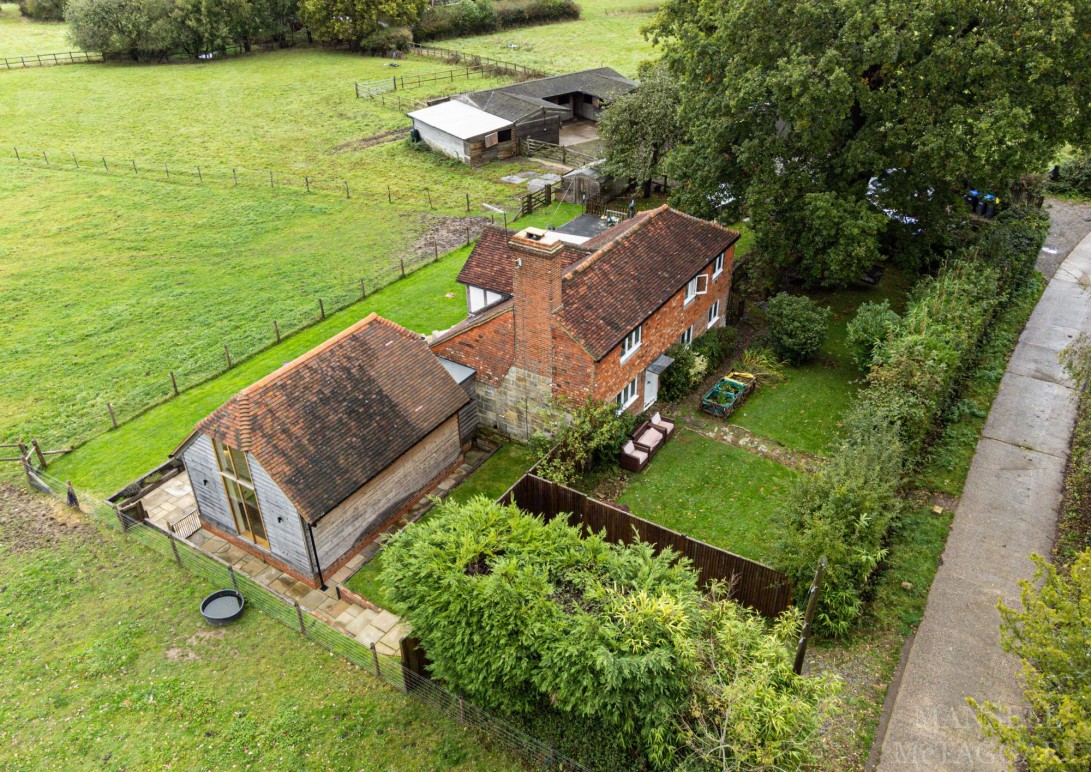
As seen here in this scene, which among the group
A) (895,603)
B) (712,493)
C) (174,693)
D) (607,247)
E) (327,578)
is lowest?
(174,693)

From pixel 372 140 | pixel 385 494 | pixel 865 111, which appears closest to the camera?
pixel 385 494

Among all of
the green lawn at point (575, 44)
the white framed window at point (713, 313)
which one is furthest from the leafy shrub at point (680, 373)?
the green lawn at point (575, 44)

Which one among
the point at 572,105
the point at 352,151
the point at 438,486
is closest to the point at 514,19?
the point at 572,105

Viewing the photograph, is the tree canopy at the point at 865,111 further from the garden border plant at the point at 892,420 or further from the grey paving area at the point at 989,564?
the grey paving area at the point at 989,564

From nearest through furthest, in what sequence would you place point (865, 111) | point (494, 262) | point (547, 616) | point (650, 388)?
point (547, 616) → point (650, 388) → point (865, 111) → point (494, 262)

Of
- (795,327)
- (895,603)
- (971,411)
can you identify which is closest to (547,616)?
(895,603)

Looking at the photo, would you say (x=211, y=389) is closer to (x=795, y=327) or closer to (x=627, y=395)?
(x=627, y=395)
